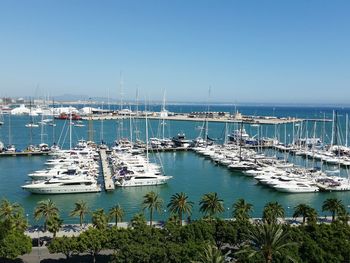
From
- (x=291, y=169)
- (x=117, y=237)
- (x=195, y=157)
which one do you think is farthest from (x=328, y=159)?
(x=117, y=237)

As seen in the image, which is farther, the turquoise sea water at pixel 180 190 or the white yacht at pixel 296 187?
the white yacht at pixel 296 187

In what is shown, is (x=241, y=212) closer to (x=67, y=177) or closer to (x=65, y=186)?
(x=65, y=186)

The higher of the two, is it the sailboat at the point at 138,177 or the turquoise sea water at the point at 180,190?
the sailboat at the point at 138,177

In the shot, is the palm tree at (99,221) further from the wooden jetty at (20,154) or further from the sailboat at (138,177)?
the wooden jetty at (20,154)

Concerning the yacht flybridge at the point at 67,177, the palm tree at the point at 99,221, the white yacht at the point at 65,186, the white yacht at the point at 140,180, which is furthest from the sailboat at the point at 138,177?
the palm tree at the point at 99,221

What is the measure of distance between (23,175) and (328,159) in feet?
234

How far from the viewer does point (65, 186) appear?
7281cm

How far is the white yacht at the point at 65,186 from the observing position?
72125mm

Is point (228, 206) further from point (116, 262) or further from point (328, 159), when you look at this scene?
point (328, 159)

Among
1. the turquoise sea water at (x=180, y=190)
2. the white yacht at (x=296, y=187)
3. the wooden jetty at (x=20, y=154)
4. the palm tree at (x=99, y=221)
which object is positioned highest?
the palm tree at (x=99, y=221)

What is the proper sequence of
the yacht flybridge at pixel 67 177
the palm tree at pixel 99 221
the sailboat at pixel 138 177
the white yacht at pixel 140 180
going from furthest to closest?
the sailboat at pixel 138 177 → the white yacht at pixel 140 180 → the yacht flybridge at pixel 67 177 → the palm tree at pixel 99 221

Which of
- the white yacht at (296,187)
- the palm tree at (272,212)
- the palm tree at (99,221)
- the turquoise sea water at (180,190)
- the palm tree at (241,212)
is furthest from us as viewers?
the white yacht at (296,187)

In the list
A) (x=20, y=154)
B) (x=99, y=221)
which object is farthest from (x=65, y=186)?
(x=20, y=154)

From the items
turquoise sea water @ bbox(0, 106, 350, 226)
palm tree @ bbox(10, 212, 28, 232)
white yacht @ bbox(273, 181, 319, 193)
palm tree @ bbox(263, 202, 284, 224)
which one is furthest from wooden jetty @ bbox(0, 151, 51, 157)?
palm tree @ bbox(263, 202, 284, 224)
